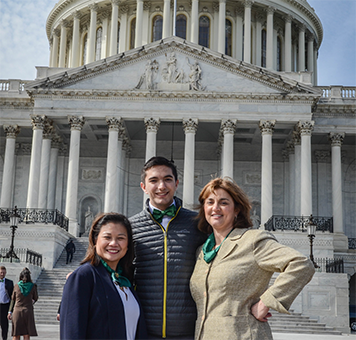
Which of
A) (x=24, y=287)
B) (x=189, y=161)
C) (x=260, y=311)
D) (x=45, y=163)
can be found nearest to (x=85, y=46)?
(x=45, y=163)

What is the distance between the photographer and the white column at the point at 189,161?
37000mm

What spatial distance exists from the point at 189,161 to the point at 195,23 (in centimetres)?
2232

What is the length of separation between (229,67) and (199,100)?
3.11m

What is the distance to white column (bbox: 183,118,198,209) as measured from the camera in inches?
1457

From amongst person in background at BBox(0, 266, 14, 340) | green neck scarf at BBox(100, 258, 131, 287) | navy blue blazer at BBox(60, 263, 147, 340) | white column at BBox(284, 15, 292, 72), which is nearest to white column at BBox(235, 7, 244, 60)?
white column at BBox(284, 15, 292, 72)

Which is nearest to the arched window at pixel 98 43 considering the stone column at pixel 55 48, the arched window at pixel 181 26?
the stone column at pixel 55 48

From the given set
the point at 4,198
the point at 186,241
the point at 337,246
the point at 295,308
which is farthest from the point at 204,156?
the point at 186,241

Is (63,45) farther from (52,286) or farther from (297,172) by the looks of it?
(52,286)

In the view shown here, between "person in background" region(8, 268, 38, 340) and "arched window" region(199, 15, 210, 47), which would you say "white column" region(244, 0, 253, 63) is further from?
"person in background" region(8, 268, 38, 340)

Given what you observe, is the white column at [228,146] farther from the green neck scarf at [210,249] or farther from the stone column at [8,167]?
the green neck scarf at [210,249]

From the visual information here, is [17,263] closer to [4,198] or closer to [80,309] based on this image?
[4,198]

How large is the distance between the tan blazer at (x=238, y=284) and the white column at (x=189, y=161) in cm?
3110

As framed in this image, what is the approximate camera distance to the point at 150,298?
19.2 feet

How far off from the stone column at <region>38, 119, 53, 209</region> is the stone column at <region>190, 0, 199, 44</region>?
21090mm
